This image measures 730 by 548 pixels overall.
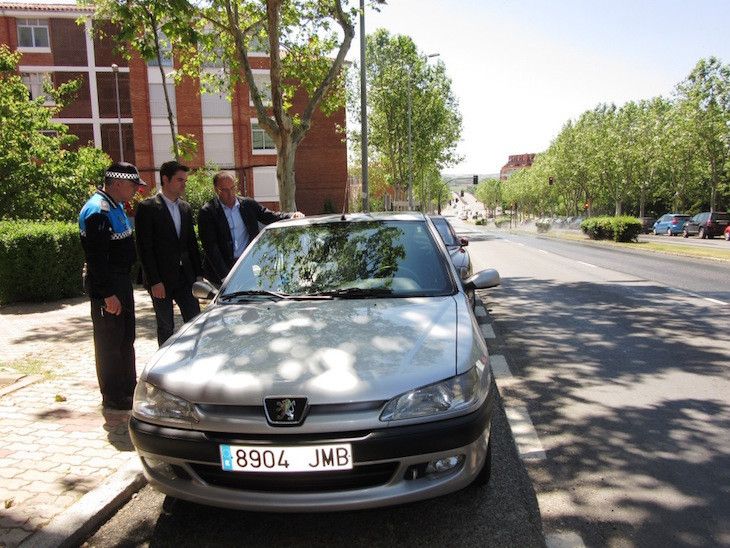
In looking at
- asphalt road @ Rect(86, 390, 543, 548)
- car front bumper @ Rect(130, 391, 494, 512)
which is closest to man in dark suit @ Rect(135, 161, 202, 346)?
asphalt road @ Rect(86, 390, 543, 548)

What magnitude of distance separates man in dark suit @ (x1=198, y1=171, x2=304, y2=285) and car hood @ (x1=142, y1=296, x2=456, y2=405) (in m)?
2.29

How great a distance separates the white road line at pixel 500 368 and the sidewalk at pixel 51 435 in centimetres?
323

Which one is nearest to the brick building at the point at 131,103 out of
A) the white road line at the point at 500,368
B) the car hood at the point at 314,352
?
the white road line at the point at 500,368

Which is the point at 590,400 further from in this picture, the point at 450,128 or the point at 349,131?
the point at 450,128

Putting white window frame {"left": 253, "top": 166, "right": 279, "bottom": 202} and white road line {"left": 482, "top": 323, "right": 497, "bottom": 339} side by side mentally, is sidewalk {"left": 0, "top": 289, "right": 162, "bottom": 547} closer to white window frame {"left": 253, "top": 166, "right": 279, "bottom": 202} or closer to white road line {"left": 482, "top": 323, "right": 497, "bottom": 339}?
white road line {"left": 482, "top": 323, "right": 497, "bottom": 339}

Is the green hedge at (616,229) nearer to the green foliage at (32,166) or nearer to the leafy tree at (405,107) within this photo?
the leafy tree at (405,107)

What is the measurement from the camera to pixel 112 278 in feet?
14.6

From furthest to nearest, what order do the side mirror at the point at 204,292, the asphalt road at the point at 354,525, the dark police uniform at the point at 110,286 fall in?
the dark police uniform at the point at 110,286 < the side mirror at the point at 204,292 < the asphalt road at the point at 354,525

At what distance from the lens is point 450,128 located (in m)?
51.5

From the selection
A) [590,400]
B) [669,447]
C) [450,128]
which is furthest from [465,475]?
[450,128]

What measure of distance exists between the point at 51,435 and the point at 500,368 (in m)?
3.88

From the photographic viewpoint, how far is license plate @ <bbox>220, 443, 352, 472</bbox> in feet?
8.20

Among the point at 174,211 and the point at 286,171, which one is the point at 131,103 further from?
the point at 174,211

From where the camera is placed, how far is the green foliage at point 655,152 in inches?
1721
